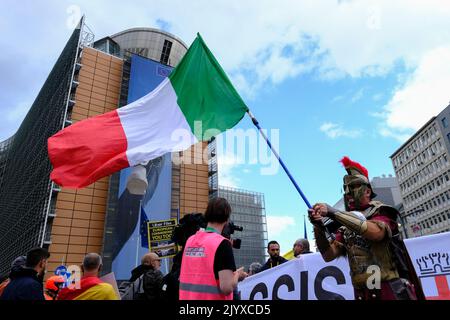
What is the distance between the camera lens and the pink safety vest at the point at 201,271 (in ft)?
8.15

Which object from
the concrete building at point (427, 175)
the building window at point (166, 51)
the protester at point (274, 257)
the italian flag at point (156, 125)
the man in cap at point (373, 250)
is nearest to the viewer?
the man in cap at point (373, 250)

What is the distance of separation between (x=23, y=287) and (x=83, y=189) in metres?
31.1

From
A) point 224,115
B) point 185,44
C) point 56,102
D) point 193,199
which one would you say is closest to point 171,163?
point 193,199

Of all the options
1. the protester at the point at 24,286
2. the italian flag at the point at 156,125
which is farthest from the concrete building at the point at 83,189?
the protester at the point at 24,286

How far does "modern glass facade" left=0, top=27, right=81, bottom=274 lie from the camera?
113 feet

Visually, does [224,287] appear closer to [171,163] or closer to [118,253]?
[118,253]

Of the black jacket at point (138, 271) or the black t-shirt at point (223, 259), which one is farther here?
the black jacket at point (138, 271)

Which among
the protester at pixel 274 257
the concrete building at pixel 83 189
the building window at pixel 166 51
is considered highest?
the building window at pixel 166 51

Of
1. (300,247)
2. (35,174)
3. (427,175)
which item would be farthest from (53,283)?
(427,175)

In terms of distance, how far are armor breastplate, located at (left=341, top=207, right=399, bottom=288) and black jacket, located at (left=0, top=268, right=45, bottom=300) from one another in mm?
3329

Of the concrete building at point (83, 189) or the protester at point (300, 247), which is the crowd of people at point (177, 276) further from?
the concrete building at point (83, 189)

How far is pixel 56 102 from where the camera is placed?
40.1m

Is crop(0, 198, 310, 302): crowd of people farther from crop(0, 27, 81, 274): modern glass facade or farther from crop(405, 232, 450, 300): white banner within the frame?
crop(0, 27, 81, 274): modern glass facade
